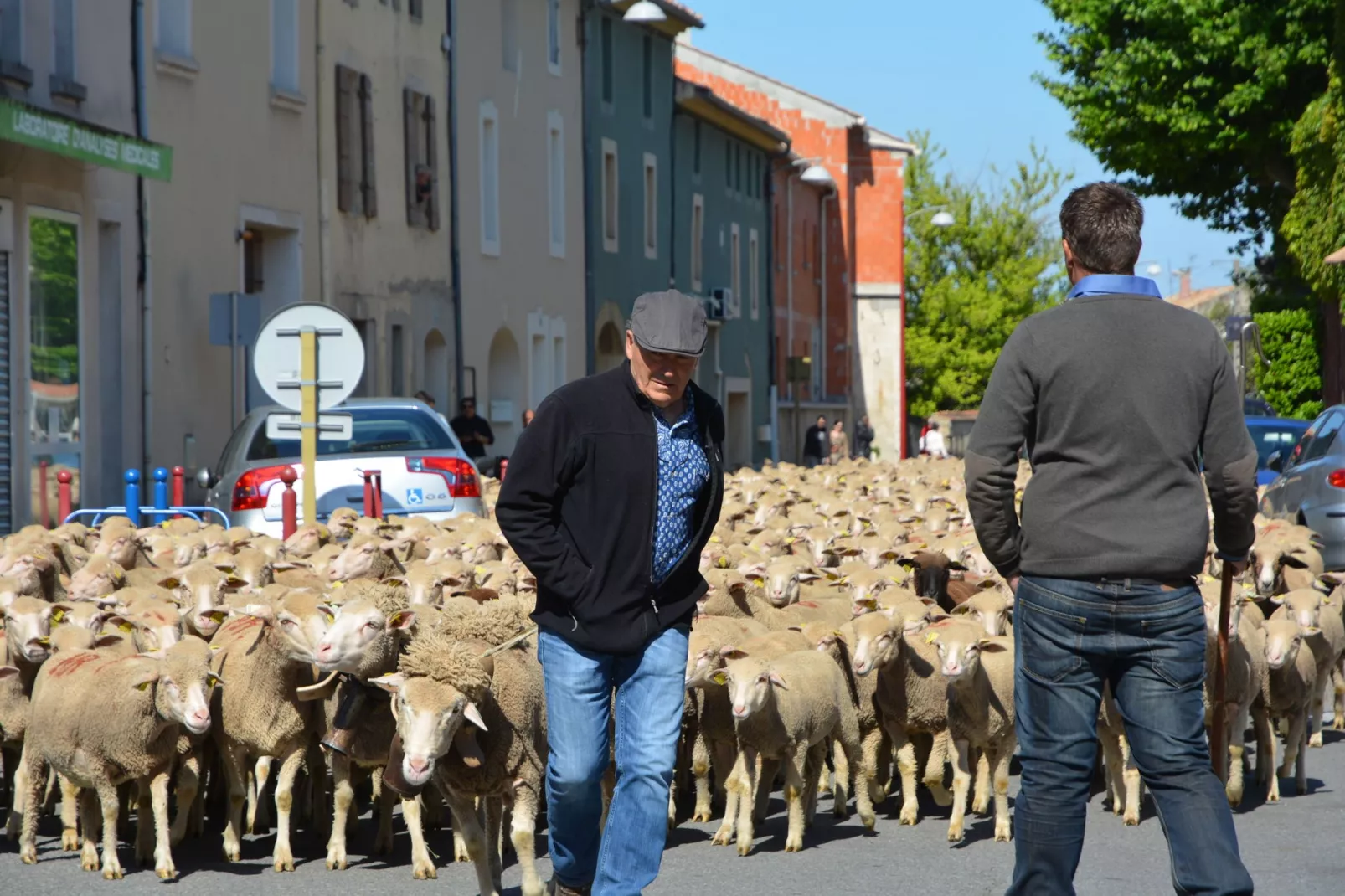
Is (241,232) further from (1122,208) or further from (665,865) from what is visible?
(1122,208)

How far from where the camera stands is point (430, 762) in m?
6.78

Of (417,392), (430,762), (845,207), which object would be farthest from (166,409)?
(845,207)

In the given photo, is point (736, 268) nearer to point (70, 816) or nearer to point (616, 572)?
point (70, 816)

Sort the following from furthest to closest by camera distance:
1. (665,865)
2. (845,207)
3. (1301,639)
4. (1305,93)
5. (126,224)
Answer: (845,207)
(1305,93)
(126,224)
(1301,639)
(665,865)

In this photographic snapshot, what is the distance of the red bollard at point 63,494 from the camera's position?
64.4ft

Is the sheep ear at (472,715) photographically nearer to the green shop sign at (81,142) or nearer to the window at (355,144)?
the green shop sign at (81,142)

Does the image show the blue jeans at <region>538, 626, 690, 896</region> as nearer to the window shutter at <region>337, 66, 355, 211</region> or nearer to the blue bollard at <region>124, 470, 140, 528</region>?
the blue bollard at <region>124, 470, 140, 528</region>

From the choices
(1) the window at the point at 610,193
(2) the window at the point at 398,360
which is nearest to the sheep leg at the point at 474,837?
(2) the window at the point at 398,360

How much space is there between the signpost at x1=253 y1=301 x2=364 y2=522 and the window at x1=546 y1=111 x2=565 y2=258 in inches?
928

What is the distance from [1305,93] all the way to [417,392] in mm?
15892

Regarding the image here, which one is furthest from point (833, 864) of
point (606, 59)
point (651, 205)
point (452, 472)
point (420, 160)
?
point (651, 205)

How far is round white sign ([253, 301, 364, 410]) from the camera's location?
47.5 feet

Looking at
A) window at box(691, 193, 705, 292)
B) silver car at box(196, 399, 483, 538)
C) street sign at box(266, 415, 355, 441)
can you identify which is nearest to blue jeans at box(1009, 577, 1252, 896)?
street sign at box(266, 415, 355, 441)

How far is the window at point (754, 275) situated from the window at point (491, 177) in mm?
20081
